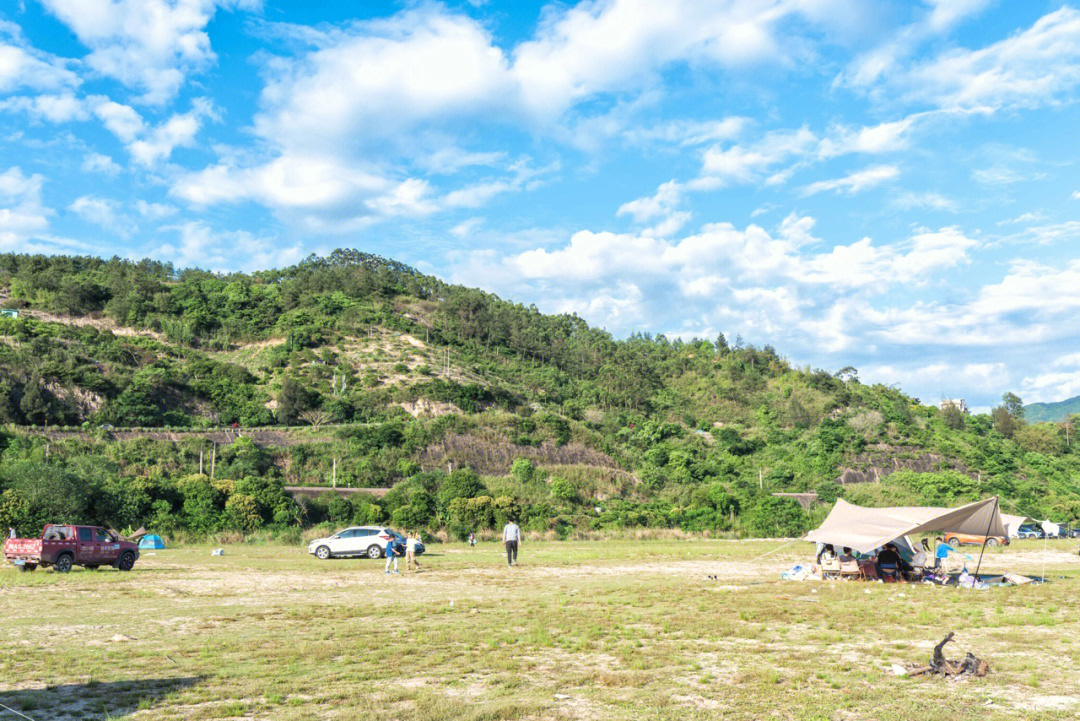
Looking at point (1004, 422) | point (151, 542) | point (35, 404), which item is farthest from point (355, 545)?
point (1004, 422)

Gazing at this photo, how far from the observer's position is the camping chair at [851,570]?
21.0 m

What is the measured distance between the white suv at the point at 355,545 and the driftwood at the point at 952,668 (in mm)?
23576

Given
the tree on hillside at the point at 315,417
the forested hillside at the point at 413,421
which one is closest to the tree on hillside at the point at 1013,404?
the forested hillside at the point at 413,421

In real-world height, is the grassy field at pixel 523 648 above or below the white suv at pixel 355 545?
below

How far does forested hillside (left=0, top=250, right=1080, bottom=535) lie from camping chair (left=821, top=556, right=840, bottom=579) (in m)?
27.1

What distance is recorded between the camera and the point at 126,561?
25.0 m

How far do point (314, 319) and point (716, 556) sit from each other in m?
81.7

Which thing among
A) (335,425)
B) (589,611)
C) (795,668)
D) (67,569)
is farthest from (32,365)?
(795,668)

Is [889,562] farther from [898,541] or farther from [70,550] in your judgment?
[70,550]

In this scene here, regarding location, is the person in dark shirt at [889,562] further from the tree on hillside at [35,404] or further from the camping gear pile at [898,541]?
the tree on hillside at [35,404]

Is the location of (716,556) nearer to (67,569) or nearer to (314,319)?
(67,569)

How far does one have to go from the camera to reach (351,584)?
20797mm

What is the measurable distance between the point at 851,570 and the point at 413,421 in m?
54.9

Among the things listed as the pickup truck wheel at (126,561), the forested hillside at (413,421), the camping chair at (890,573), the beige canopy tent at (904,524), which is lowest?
the camping chair at (890,573)
